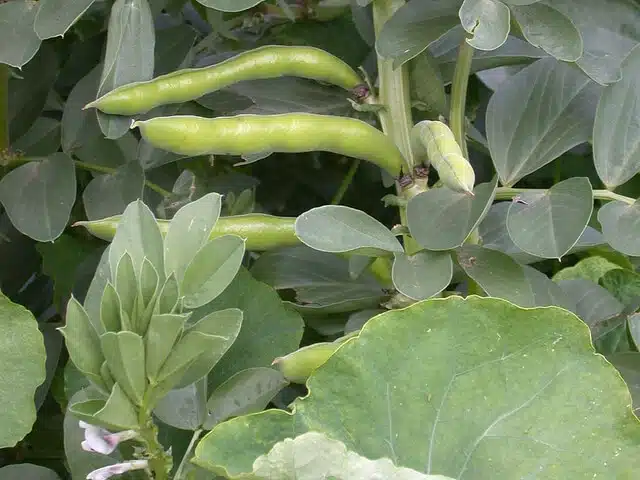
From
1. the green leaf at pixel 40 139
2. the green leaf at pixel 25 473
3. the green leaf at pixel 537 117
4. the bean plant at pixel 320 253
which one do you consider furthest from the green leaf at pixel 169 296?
the green leaf at pixel 40 139

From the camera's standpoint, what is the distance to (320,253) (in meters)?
0.71

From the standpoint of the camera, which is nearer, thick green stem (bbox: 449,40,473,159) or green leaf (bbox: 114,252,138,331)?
green leaf (bbox: 114,252,138,331)

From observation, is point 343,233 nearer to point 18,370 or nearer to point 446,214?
point 446,214

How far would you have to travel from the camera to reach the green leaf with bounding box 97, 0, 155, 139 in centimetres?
60

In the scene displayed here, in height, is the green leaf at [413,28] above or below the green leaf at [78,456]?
above

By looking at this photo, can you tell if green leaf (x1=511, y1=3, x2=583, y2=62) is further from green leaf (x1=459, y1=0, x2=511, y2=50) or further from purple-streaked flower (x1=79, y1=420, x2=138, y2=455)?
purple-streaked flower (x1=79, y1=420, x2=138, y2=455)

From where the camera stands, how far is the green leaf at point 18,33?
23.7 inches

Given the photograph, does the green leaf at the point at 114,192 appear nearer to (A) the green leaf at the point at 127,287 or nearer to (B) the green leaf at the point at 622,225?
(A) the green leaf at the point at 127,287

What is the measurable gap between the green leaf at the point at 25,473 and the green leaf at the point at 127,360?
0.60 ft

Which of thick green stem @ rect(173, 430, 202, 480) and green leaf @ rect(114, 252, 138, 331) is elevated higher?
green leaf @ rect(114, 252, 138, 331)

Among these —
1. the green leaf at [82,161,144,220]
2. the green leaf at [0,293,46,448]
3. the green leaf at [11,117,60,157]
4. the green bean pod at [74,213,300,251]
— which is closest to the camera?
the green leaf at [0,293,46,448]

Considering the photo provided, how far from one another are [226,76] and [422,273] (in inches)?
9.0

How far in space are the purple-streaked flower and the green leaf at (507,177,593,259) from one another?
29 centimetres

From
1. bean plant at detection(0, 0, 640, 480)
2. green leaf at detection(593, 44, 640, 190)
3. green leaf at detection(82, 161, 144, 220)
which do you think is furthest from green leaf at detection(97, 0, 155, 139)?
green leaf at detection(593, 44, 640, 190)
